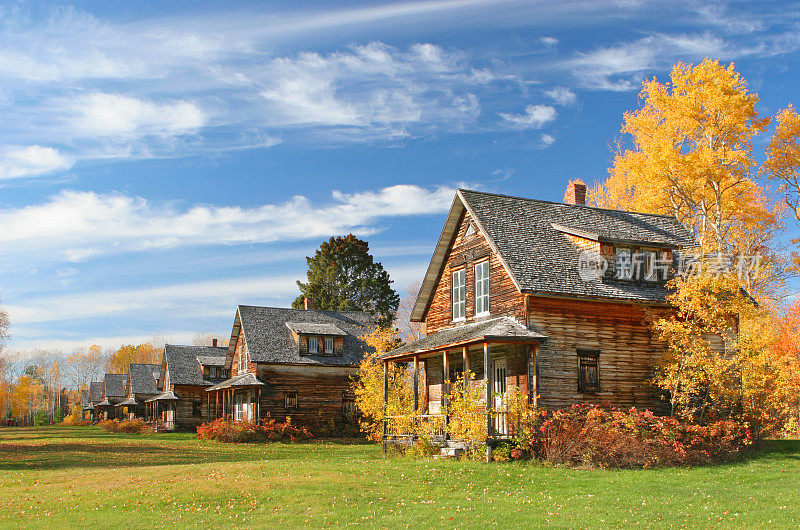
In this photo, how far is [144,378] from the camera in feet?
258

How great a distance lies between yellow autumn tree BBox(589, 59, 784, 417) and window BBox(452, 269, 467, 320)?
7533 mm

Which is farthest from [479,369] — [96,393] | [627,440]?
[96,393]

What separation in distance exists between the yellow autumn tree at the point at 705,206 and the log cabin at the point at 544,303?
115 cm

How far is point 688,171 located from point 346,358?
24.3 m

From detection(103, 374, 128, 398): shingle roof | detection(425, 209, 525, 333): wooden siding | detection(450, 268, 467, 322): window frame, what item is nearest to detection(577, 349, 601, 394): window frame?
detection(425, 209, 525, 333): wooden siding

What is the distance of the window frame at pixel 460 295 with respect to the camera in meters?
29.3

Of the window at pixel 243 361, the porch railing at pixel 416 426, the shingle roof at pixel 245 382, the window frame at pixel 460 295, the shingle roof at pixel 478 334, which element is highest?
the window frame at pixel 460 295

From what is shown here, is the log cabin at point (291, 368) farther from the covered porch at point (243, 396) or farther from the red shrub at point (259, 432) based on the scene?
the red shrub at point (259, 432)

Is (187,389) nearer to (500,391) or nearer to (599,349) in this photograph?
(500,391)

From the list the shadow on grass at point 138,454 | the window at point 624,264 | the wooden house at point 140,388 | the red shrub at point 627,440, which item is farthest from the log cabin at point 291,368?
the wooden house at point 140,388

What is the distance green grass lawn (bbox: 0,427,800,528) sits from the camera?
14.6m

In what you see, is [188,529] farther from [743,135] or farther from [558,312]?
[743,135]

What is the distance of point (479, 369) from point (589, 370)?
472 centimetres

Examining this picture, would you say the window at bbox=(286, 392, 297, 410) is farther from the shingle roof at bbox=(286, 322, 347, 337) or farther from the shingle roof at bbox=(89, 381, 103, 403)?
the shingle roof at bbox=(89, 381, 103, 403)
